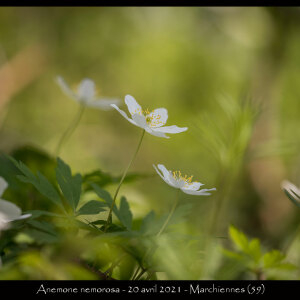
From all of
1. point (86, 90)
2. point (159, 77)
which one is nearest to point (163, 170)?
point (86, 90)

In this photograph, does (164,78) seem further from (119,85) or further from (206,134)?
(206,134)

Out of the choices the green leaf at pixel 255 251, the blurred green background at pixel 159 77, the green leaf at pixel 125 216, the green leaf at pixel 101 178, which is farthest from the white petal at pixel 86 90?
the blurred green background at pixel 159 77

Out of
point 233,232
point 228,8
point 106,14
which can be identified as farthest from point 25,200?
point 106,14

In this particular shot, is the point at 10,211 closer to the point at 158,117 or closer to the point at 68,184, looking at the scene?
the point at 68,184

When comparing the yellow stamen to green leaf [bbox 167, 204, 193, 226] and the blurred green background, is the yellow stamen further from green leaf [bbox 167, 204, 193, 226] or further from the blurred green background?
the blurred green background

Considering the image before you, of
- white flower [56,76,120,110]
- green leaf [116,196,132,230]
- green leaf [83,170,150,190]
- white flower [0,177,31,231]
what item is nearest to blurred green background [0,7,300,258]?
white flower [56,76,120,110]
